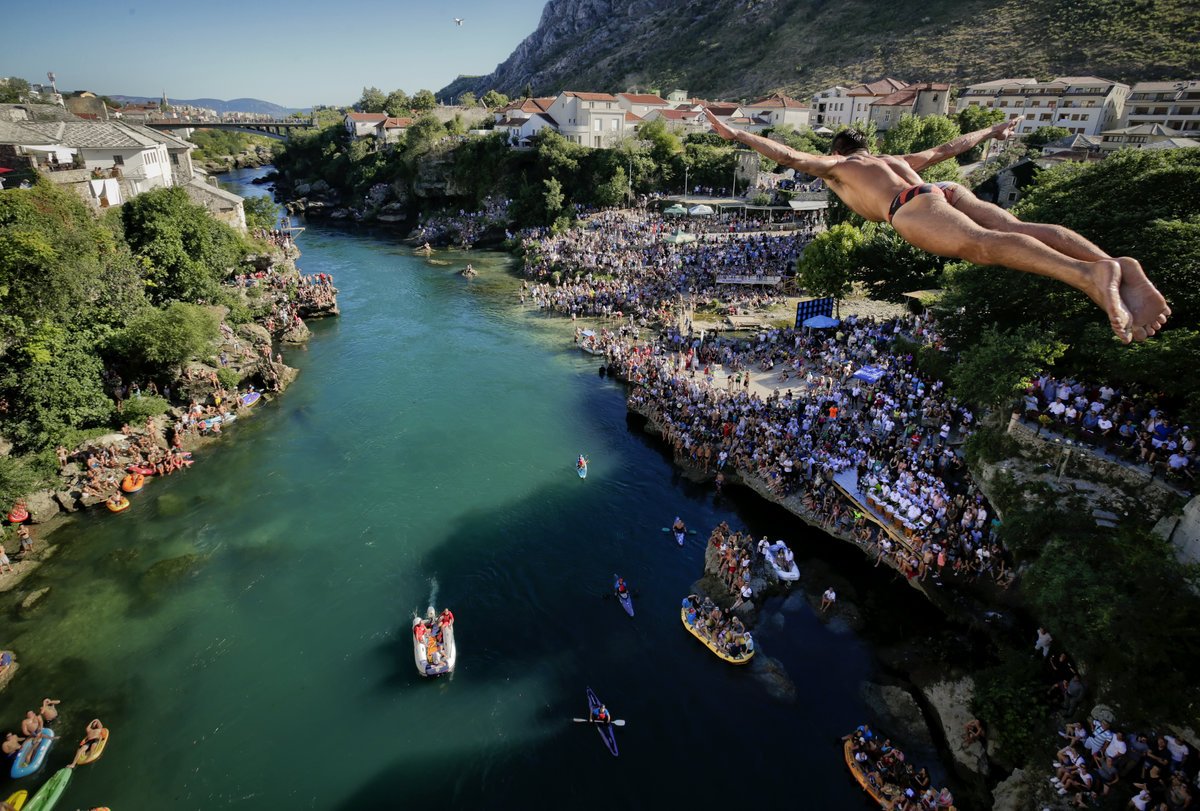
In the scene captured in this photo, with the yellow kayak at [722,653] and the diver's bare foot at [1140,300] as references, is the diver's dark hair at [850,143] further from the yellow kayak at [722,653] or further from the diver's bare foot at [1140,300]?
the yellow kayak at [722,653]

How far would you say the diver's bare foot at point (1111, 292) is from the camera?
12.0ft

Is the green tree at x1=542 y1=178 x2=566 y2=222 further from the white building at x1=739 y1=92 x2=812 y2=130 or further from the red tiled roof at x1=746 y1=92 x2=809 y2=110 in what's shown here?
the red tiled roof at x1=746 y1=92 x2=809 y2=110

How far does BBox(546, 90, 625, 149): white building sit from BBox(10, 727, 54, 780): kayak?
3005 inches

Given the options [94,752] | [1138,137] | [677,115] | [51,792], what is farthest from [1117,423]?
[677,115]

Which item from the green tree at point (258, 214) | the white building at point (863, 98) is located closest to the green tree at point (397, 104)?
the green tree at point (258, 214)

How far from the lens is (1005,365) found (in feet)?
63.4

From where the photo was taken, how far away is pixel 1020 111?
7344cm

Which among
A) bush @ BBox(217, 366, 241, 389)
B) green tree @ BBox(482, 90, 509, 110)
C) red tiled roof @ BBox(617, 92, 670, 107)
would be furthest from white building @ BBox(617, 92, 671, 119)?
bush @ BBox(217, 366, 241, 389)

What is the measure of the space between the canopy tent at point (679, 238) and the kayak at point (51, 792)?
4978cm

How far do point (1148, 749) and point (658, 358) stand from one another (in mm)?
26528

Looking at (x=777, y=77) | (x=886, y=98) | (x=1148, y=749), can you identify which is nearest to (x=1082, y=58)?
(x=886, y=98)

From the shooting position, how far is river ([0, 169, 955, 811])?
1617cm

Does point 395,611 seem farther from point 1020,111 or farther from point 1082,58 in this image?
point 1082,58

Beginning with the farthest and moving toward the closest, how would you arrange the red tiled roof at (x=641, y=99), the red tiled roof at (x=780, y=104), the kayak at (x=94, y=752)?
the red tiled roof at (x=641, y=99) → the red tiled roof at (x=780, y=104) → the kayak at (x=94, y=752)
